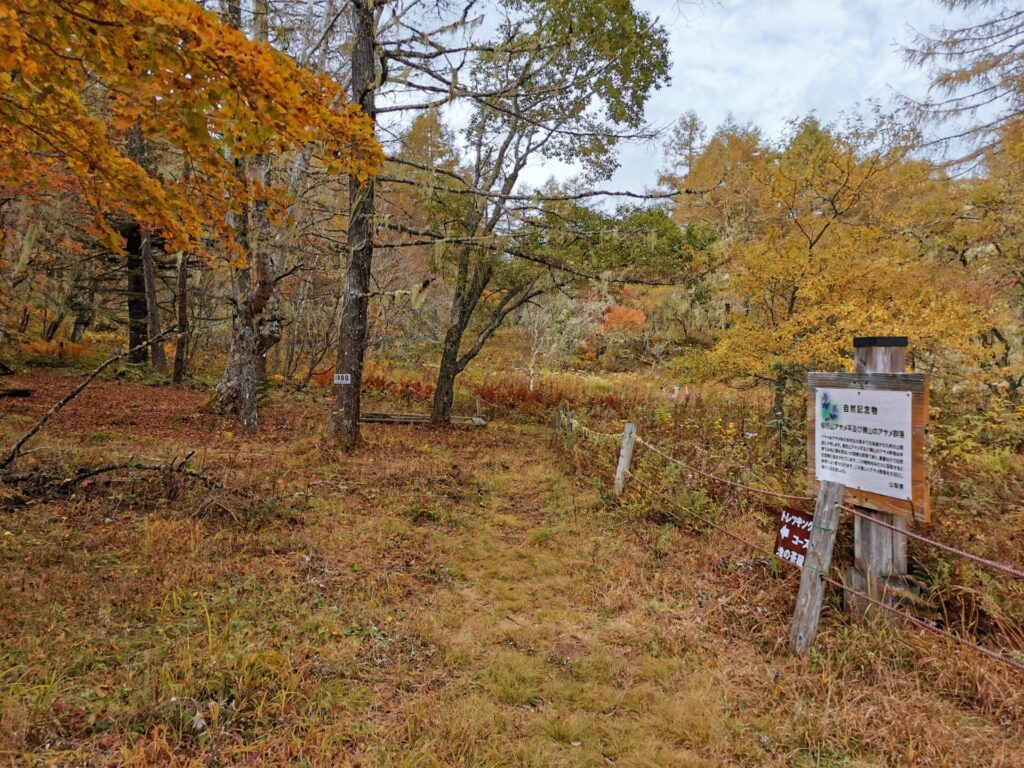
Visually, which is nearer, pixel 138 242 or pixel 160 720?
pixel 160 720

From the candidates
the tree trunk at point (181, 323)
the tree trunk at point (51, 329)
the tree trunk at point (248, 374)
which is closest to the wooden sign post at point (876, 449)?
the tree trunk at point (248, 374)

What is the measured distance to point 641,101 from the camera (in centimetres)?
1012

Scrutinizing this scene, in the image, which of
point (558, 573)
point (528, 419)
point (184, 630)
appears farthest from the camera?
point (528, 419)

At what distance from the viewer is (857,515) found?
11.4 ft

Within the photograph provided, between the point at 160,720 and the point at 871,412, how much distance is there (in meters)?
4.77

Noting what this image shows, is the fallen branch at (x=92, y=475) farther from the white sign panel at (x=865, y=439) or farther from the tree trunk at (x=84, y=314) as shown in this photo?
the tree trunk at (x=84, y=314)

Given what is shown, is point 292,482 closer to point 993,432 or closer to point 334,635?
point 334,635

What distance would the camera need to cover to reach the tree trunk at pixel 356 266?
25.8ft

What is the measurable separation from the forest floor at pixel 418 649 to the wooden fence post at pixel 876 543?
0.31 meters

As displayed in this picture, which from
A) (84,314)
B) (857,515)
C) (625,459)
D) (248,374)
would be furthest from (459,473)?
(84,314)

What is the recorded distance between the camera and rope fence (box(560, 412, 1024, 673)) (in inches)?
103

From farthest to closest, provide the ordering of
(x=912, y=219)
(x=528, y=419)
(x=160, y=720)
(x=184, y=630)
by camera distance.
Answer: (x=528, y=419) < (x=912, y=219) < (x=184, y=630) < (x=160, y=720)

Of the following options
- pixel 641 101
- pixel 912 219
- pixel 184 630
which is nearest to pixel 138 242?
pixel 641 101

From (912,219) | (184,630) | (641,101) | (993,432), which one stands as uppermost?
(641,101)
